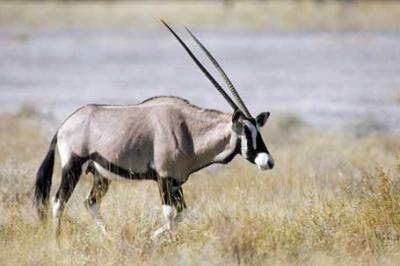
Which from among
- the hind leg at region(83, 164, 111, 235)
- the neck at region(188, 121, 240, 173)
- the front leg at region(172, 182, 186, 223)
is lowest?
the hind leg at region(83, 164, 111, 235)

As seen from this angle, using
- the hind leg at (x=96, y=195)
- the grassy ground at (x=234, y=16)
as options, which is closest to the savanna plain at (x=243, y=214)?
the hind leg at (x=96, y=195)

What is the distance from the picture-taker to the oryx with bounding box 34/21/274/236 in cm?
925

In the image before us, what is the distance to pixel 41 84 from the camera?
28.9 metres

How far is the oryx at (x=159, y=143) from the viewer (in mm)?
9250

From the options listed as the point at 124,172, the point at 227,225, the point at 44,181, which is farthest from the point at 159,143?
the point at 44,181

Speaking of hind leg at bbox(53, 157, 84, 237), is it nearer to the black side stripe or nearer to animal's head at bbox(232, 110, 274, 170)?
the black side stripe

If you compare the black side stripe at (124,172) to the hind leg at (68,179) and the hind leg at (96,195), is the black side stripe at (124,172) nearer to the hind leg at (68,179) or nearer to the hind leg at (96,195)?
the hind leg at (68,179)

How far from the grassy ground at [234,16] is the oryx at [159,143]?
3576 cm

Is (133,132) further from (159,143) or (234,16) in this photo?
(234,16)

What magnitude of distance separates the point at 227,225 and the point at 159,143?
99cm

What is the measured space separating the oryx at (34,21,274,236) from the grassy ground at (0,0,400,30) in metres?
35.8

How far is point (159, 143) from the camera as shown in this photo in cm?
931

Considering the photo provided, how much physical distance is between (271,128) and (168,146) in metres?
10.4

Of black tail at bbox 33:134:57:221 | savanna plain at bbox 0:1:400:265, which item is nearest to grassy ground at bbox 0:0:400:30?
savanna plain at bbox 0:1:400:265
